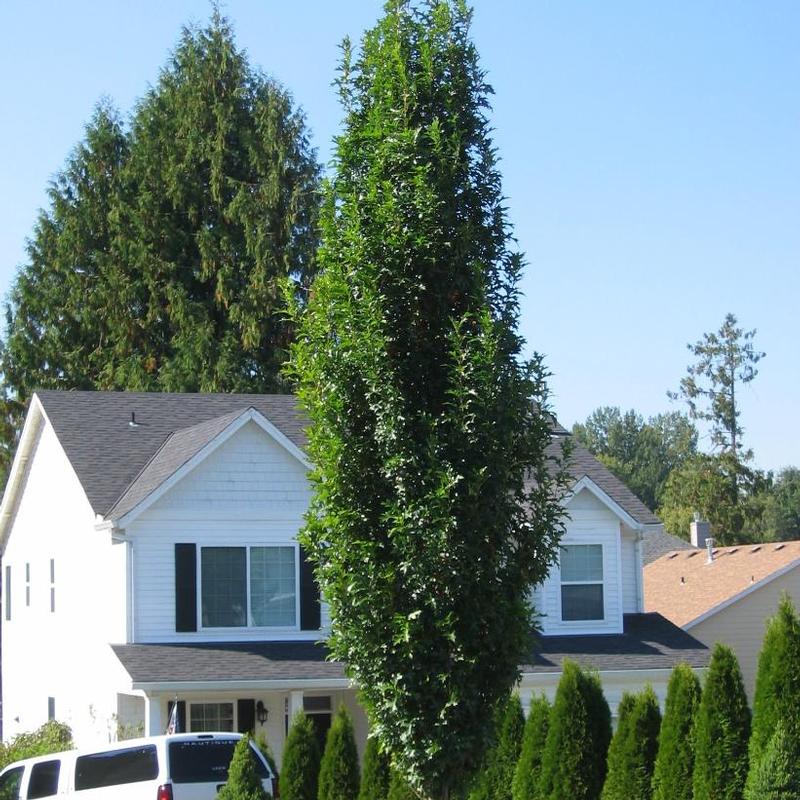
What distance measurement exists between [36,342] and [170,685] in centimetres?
2708

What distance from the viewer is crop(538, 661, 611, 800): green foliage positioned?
18438mm

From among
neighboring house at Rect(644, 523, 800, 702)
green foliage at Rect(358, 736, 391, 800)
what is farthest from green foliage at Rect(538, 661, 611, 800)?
neighboring house at Rect(644, 523, 800, 702)

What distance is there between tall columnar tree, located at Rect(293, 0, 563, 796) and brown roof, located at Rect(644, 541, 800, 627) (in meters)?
22.9

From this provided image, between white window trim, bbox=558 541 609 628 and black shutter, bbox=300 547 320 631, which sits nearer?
black shutter, bbox=300 547 320 631

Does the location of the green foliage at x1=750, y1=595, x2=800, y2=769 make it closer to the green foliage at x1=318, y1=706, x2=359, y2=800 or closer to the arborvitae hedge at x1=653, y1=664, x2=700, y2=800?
the arborvitae hedge at x1=653, y1=664, x2=700, y2=800

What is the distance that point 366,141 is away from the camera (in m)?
12.3

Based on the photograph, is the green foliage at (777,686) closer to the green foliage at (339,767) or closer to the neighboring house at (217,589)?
the green foliage at (339,767)

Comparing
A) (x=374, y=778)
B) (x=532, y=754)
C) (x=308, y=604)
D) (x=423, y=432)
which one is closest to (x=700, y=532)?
(x=308, y=604)

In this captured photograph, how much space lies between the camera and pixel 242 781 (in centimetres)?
1582

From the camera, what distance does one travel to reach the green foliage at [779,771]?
48.9ft

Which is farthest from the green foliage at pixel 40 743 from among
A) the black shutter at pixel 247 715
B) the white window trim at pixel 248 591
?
the white window trim at pixel 248 591

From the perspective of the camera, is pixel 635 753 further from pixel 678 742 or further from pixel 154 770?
pixel 154 770

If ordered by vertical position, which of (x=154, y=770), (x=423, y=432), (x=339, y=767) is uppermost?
(x=423, y=432)

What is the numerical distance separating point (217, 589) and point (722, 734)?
431 inches
